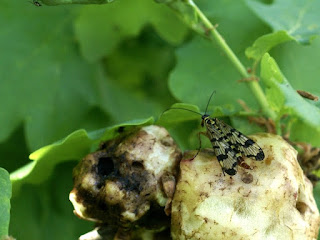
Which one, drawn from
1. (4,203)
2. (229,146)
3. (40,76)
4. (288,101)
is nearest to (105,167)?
(4,203)

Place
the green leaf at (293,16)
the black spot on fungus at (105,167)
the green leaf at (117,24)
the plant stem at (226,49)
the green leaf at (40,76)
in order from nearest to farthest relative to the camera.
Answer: the black spot on fungus at (105,167) → the plant stem at (226,49) → the green leaf at (293,16) → the green leaf at (40,76) → the green leaf at (117,24)

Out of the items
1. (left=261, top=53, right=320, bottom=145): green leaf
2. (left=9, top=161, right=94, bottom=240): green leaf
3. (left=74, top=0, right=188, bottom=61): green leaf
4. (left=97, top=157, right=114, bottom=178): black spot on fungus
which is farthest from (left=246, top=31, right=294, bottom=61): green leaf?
(left=9, top=161, right=94, bottom=240): green leaf

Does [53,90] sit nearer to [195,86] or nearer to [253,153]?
[195,86]

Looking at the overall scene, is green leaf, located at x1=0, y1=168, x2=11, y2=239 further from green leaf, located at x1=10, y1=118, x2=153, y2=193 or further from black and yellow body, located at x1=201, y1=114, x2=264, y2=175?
black and yellow body, located at x1=201, y1=114, x2=264, y2=175

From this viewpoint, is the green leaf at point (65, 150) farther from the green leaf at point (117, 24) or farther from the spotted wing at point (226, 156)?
the green leaf at point (117, 24)

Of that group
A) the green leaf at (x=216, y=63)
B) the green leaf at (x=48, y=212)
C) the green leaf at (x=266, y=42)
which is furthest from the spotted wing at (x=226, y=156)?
the green leaf at (x=48, y=212)
